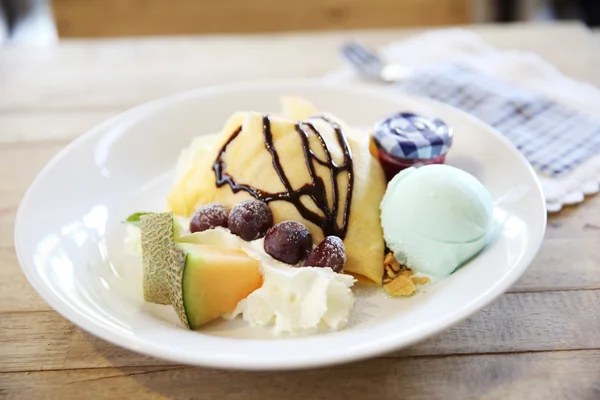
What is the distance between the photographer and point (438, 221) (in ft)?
3.97

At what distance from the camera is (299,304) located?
1110 millimetres

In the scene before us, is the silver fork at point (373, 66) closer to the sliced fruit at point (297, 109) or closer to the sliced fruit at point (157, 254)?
the sliced fruit at point (297, 109)

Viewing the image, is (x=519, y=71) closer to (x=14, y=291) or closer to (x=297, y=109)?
(x=297, y=109)

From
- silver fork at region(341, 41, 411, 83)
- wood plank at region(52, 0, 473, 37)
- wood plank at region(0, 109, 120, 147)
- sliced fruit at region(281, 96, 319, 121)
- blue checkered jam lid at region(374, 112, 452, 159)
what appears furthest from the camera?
wood plank at region(52, 0, 473, 37)

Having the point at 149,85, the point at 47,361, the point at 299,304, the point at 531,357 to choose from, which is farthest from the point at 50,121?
the point at 531,357

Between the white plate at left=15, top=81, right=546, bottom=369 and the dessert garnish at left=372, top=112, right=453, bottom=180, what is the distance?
0.10m

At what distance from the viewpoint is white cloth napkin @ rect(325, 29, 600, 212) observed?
1.57m

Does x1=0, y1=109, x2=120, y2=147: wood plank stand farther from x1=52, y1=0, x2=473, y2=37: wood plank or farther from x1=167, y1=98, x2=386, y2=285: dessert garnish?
x1=52, y1=0, x2=473, y2=37: wood plank

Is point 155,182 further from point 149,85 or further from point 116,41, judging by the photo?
point 116,41

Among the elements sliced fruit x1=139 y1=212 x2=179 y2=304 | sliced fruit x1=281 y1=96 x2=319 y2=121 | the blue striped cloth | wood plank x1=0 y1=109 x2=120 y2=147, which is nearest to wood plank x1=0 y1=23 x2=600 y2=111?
wood plank x1=0 y1=109 x2=120 y2=147

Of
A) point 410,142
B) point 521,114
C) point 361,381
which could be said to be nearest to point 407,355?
point 361,381

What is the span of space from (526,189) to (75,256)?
924mm

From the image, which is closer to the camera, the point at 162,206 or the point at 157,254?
the point at 157,254

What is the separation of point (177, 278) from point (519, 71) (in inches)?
59.1
